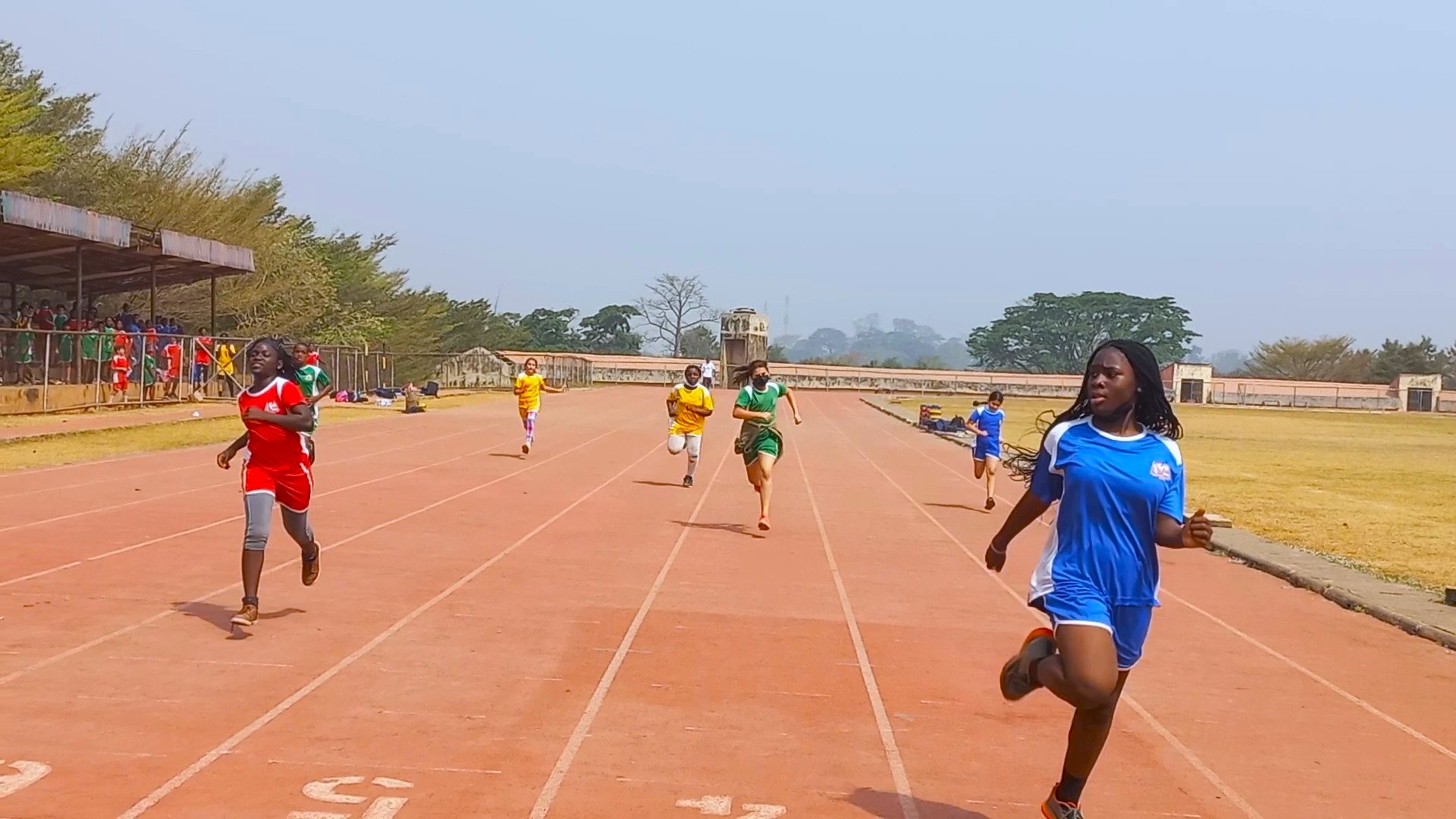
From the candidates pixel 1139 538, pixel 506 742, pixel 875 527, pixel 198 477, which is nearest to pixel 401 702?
pixel 506 742

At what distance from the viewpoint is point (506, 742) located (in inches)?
227

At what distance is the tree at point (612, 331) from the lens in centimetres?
12019

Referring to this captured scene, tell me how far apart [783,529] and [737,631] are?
5674 millimetres

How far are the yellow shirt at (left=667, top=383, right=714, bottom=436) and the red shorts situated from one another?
914cm

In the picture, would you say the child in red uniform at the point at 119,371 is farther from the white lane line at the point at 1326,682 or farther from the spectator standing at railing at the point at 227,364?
the white lane line at the point at 1326,682

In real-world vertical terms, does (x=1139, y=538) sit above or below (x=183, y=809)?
above

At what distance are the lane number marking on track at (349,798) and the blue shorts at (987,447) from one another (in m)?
12.9

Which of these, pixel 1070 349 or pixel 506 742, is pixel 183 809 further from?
pixel 1070 349

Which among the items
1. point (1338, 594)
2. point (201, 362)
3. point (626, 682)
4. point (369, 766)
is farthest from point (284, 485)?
point (201, 362)

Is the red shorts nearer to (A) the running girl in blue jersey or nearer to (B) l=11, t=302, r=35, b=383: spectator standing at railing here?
(A) the running girl in blue jersey

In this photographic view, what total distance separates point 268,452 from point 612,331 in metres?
114

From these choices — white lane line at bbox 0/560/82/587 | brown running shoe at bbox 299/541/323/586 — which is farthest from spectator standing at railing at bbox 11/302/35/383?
brown running shoe at bbox 299/541/323/586

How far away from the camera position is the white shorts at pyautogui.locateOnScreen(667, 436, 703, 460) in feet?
57.5

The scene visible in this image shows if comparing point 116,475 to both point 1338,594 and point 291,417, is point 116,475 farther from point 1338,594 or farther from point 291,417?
point 1338,594
